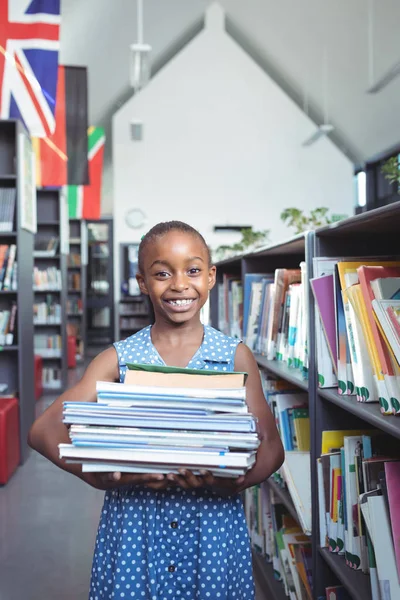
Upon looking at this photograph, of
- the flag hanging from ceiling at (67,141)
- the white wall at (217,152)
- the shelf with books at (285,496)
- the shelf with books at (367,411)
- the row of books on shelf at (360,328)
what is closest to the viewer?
the shelf with books at (367,411)

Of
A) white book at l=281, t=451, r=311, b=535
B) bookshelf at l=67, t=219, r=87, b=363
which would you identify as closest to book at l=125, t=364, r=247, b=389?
white book at l=281, t=451, r=311, b=535

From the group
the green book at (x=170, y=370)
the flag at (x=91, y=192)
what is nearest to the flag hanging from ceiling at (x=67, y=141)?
the flag at (x=91, y=192)

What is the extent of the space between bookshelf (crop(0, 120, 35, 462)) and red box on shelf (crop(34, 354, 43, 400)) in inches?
78.3

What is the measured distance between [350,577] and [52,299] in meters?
6.67

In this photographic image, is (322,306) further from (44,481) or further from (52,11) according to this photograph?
(52,11)

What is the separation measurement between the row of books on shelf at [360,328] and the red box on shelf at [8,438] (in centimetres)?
274

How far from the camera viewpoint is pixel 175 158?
11086 millimetres

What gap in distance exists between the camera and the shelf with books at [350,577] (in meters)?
1.35

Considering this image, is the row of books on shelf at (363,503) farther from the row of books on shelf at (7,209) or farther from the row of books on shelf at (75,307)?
the row of books on shelf at (75,307)

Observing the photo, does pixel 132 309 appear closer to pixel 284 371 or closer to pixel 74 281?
pixel 74 281

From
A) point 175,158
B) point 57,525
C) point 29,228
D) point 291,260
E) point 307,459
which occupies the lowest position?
point 57,525

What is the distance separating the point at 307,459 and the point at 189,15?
426 inches

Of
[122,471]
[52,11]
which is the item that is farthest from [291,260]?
[52,11]

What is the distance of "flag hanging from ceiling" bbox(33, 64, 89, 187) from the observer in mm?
6508
